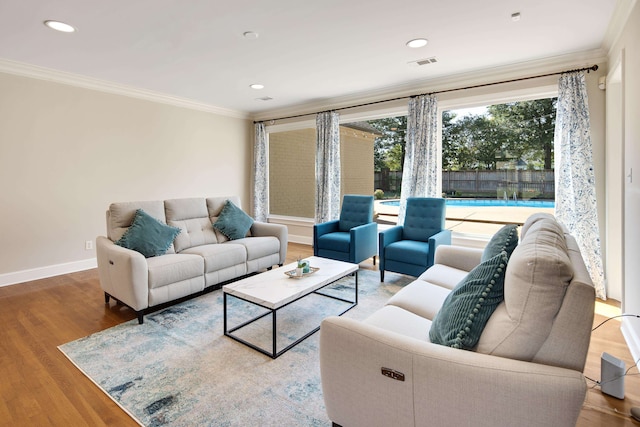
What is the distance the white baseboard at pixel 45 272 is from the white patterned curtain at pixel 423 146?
4.67 meters

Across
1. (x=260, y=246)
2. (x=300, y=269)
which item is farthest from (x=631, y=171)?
(x=260, y=246)

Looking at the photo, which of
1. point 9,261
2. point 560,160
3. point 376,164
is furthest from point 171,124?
point 560,160

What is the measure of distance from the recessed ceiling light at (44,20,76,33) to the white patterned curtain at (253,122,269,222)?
150 inches

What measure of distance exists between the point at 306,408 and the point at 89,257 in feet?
14.0

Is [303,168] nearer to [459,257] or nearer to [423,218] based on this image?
[423,218]

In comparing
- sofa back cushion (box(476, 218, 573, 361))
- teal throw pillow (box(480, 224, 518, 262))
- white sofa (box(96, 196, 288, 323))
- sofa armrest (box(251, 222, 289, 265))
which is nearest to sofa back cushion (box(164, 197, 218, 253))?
white sofa (box(96, 196, 288, 323))

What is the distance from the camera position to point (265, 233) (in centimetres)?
452

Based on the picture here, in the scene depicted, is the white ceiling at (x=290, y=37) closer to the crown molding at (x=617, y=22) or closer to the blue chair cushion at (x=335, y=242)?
the crown molding at (x=617, y=22)

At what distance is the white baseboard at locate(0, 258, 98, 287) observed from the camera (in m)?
3.94

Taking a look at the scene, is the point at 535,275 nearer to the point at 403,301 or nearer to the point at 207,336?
the point at 403,301

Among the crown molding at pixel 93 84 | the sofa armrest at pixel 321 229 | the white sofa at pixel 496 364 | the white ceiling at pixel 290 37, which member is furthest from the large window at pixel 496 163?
the crown molding at pixel 93 84

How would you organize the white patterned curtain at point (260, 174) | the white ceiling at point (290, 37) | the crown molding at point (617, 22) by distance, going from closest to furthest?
the crown molding at point (617, 22) → the white ceiling at point (290, 37) → the white patterned curtain at point (260, 174)

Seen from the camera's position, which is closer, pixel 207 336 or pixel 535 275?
pixel 535 275

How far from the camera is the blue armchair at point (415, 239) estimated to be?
12.2ft
